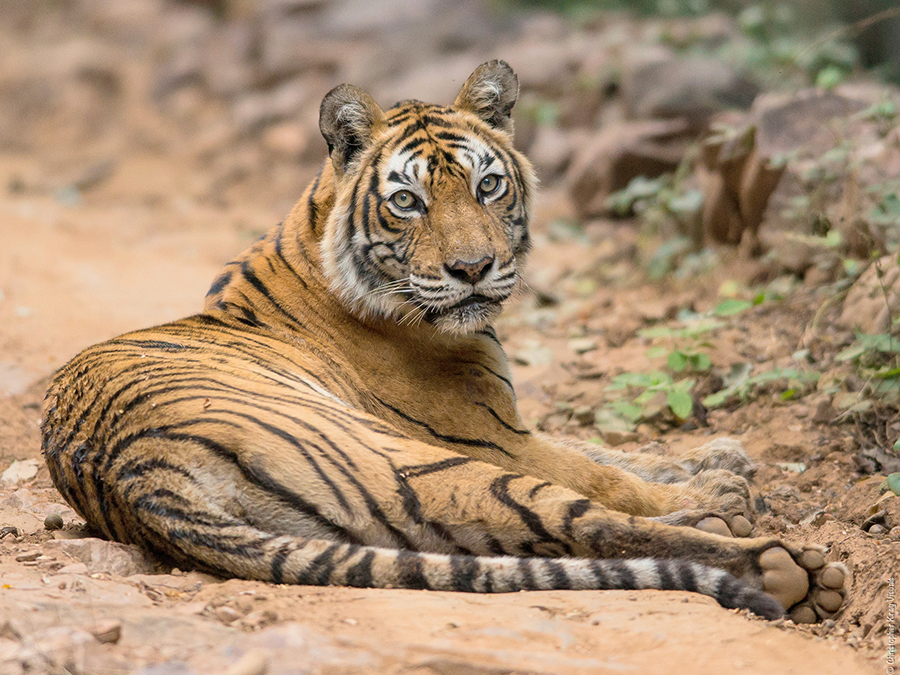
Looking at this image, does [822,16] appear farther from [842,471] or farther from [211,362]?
[211,362]

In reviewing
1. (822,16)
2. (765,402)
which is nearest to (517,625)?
(765,402)

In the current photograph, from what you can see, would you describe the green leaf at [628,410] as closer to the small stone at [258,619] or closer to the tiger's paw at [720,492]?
the tiger's paw at [720,492]

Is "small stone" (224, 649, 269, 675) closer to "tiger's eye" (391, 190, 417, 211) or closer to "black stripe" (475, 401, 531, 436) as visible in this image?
"black stripe" (475, 401, 531, 436)

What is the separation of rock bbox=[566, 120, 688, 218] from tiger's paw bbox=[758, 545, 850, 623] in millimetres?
5520

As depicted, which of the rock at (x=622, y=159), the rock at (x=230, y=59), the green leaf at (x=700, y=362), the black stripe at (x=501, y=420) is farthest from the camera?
the rock at (x=230, y=59)

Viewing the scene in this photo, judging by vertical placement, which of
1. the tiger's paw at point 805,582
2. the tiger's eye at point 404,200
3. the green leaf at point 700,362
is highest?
the tiger's eye at point 404,200

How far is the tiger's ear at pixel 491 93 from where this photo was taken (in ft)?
12.6

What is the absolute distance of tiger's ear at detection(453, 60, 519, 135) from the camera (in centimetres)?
383

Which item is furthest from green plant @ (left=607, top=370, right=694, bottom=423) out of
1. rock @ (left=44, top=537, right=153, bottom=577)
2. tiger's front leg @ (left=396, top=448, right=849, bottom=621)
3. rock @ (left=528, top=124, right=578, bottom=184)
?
rock @ (left=528, top=124, right=578, bottom=184)

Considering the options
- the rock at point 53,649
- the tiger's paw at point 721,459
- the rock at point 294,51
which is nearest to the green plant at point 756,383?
the tiger's paw at point 721,459

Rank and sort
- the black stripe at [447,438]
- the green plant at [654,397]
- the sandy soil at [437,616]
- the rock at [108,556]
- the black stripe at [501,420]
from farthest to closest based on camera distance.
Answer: the green plant at [654,397], the black stripe at [501,420], the black stripe at [447,438], the rock at [108,556], the sandy soil at [437,616]

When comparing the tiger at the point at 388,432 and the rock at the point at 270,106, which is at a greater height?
the rock at the point at 270,106

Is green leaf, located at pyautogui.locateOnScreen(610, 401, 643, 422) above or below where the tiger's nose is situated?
below

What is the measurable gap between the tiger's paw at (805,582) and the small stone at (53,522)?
2.29m
